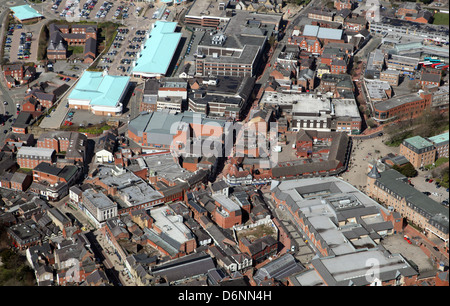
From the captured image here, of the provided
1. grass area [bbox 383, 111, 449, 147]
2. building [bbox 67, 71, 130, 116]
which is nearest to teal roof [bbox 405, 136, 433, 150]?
grass area [bbox 383, 111, 449, 147]

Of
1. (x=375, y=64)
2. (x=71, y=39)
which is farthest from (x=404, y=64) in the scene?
(x=71, y=39)

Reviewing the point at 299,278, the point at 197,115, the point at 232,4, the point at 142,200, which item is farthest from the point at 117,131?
the point at 232,4

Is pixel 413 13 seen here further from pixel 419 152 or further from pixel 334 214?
pixel 334 214

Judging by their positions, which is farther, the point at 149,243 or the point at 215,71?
the point at 215,71

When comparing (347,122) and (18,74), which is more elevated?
(347,122)

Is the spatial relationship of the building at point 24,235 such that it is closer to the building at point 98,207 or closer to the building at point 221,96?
the building at point 98,207

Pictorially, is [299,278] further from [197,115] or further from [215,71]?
[215,71]
